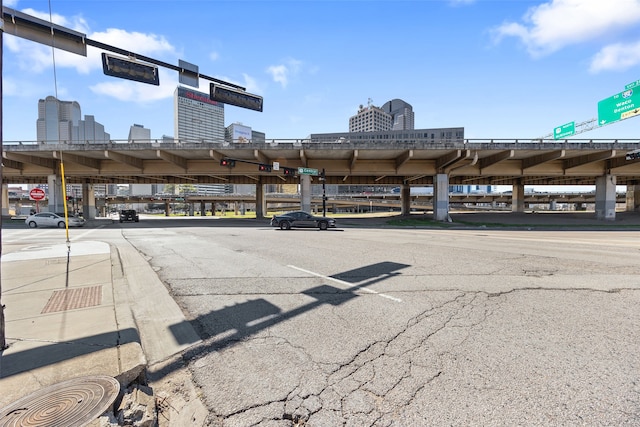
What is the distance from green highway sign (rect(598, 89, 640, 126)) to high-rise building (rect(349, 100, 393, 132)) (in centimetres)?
16629

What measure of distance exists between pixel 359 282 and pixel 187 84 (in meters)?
10.8

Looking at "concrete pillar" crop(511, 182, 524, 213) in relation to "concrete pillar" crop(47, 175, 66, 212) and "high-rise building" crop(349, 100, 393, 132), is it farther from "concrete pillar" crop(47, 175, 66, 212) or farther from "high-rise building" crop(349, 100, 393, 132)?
"high-rise building" crop(349, 100, 393, 132)

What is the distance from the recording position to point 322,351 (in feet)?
8.92

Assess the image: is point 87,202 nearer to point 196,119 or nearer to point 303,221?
point 303,221

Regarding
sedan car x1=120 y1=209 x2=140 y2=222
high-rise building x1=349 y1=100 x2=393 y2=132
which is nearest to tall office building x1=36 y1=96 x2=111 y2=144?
sedan car x1=120 y1=209 x2=140 y2=222

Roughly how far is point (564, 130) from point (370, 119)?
167099 mm

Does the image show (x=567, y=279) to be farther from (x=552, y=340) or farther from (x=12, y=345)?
(x=12, y=345)

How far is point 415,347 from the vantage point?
277 centimetres

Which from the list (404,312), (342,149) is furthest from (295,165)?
(404,312)

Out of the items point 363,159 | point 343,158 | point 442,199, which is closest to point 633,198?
point 442,199

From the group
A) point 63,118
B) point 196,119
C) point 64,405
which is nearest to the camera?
point 64,405

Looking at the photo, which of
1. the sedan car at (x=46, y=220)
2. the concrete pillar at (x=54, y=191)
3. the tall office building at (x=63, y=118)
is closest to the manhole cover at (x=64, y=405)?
the tall office building at (x=63, y=118)

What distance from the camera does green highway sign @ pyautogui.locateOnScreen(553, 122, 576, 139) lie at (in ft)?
88.4

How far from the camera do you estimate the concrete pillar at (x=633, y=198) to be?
4769 cm
